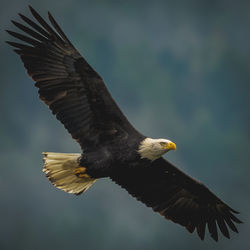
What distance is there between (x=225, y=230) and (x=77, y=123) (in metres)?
4.10

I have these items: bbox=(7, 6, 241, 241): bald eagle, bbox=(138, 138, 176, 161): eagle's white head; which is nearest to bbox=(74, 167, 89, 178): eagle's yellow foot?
bbox=(7, 6, 241, 241): bald eagle

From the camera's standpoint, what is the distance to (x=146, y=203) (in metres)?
10.2

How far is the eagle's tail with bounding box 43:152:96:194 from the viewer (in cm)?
923

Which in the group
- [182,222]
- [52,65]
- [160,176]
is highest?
[52,65]

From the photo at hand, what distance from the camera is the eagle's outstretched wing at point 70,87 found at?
895 centimetres

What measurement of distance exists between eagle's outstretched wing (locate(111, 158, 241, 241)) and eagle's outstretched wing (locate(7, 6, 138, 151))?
3.87 ft

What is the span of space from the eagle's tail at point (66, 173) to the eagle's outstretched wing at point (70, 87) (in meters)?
0.44

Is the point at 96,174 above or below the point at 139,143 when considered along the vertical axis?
below

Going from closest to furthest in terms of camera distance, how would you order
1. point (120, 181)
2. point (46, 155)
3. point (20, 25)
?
point (20, 25) → point (46, 155) → point (120, 181)

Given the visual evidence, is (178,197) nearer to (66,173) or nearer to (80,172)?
(80,172)

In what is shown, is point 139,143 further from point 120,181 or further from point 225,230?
point 225,230

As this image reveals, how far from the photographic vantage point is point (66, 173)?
30.9 feet

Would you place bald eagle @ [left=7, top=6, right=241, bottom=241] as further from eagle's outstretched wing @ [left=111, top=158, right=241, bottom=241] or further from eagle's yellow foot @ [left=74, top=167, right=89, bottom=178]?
eagle's outstretched wing @ [left=111, top=158, right=241, bottom=241]

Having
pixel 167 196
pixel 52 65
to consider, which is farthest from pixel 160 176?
pixel 52 65
